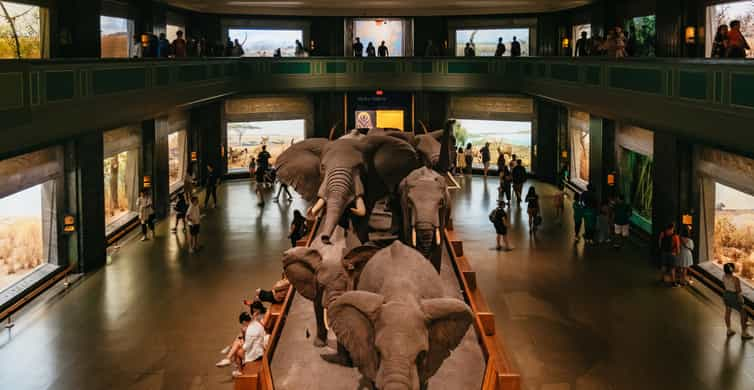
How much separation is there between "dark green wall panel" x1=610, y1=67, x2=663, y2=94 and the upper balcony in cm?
2

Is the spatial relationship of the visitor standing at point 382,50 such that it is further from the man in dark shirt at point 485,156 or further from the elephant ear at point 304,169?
the elephant ear at point 304,169

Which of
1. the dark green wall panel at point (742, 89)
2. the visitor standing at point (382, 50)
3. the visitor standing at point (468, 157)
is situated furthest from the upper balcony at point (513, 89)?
the visitor standing at point (382, 50)

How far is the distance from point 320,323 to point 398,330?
3660 millimetres

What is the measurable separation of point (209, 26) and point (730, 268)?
3018cm

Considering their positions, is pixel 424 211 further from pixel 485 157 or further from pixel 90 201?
pixel 485 157

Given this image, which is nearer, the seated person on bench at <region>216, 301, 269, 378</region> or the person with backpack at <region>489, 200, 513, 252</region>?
the seated person on bench at <region>216, 301, 269, 378</region>

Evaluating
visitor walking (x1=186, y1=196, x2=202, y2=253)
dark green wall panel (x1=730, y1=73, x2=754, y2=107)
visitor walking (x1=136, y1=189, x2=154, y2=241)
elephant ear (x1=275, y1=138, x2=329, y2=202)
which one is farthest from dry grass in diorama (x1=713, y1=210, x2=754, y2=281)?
visitor walking (x1=136, y1=189, x2=154, y2=241)

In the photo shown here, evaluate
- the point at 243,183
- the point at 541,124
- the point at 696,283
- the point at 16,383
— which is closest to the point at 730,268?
the point at 696,283

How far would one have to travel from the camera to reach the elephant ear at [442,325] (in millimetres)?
8367

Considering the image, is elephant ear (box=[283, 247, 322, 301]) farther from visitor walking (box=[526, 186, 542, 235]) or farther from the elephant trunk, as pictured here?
visitor walking (box=[526, 186, 542, 235])

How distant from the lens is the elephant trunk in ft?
36.7

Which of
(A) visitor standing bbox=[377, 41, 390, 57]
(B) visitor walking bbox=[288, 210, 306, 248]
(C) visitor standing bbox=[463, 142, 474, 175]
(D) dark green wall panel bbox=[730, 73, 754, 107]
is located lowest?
(B) visitor walking bbox=[288, 210, 306, 248]

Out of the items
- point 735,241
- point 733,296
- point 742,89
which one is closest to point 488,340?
point 742,89

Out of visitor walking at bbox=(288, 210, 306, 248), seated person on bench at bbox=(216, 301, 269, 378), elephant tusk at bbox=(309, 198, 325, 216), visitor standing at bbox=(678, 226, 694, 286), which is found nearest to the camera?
elephant tusk at bbox=(309, 198, 325, 216)
